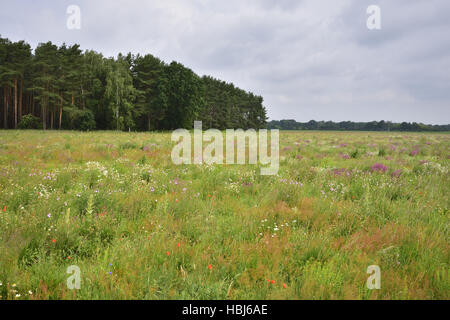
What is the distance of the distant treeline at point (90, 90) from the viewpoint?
37.7 meters

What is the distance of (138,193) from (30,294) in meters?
2.72

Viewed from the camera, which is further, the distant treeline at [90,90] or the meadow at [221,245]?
the distant treeline at [90,90]

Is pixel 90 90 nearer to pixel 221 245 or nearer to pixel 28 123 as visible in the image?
pixel 28 123

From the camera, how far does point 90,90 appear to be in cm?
4278

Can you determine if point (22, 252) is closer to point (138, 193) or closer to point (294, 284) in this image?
point (138, 193)

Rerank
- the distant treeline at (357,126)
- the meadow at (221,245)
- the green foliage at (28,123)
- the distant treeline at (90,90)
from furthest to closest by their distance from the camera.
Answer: the distant treeline at (357,126), the distant treeline at (90,90), the green foliage at (28,123), the meadow at (221,245)

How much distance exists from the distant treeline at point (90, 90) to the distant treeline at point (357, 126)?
195 ft

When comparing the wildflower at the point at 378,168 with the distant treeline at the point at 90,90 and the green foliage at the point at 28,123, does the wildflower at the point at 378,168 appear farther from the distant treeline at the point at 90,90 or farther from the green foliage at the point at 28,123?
the green foliage at the point at 28,123

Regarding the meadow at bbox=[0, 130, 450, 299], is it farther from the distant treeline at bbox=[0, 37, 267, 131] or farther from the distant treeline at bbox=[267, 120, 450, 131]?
the distant treeline at bbox=[267, 120, 450, 131]

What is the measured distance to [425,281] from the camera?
2363 millimetres

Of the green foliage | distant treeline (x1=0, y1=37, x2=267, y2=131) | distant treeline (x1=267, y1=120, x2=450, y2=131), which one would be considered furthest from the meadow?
distant treeline (x1=267, y1=120, x2=450, y2=131)

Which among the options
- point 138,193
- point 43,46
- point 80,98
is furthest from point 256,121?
point 138,193

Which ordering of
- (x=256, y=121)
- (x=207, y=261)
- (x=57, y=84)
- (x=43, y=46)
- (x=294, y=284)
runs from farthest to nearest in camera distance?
(x=256, y=121)
(x=57, y=84)
(x=43, y=46)
(x=207, y=261)
(x=294, y=284)

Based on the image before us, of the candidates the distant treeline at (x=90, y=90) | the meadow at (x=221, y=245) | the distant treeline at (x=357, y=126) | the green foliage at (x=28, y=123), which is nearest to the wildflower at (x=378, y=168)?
the meadow at (x=221, y=245)
